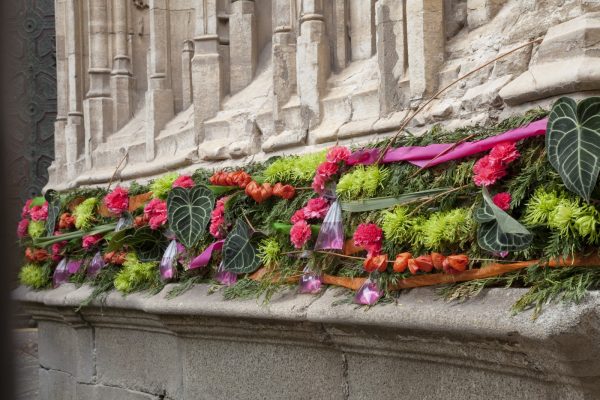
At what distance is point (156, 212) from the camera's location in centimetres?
430

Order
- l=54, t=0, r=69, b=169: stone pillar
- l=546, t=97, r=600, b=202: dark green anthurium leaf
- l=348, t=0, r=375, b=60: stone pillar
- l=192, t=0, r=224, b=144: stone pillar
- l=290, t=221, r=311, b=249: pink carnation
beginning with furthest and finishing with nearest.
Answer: l=54, t=0, r=69, b=169: stone pillar, l=192, t=0, r=224, b=144: stone pillar, l=348, t=0, r=375, b=60: stone pillar, l=290, t=221, r=311, b=249: pink carnation, l=546, t=97, r=600, b=202: dark green anthurium leaf

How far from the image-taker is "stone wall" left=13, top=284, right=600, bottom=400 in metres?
2.24

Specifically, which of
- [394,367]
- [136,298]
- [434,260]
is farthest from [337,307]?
[136,298]

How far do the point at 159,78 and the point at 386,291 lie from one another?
3.92 meters

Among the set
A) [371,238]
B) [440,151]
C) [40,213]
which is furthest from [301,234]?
[40,213]

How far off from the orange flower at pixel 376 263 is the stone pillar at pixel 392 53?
3.70ft

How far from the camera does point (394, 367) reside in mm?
2955

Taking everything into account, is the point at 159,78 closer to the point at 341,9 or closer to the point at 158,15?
the point at 158,15

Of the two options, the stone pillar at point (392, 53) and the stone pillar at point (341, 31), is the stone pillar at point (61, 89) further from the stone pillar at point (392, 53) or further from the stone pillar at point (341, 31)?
the stone pillar at point (392, 53)

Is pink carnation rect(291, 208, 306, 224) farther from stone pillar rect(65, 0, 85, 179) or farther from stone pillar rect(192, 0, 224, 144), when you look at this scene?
stone pillar rect(65, 0, 85, 179)

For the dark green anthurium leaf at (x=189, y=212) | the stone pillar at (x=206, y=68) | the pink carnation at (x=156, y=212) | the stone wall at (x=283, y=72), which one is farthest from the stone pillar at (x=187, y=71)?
the dark green anthurium leaf at (x=189, y=212)

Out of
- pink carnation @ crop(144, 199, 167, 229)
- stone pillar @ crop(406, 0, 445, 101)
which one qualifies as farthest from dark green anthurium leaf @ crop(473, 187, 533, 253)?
pink carnation @ crop(144, 199, 167, 229)

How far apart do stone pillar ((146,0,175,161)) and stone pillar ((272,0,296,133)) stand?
1.65 metres

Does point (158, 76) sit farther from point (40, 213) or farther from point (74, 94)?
point (74, 94)
